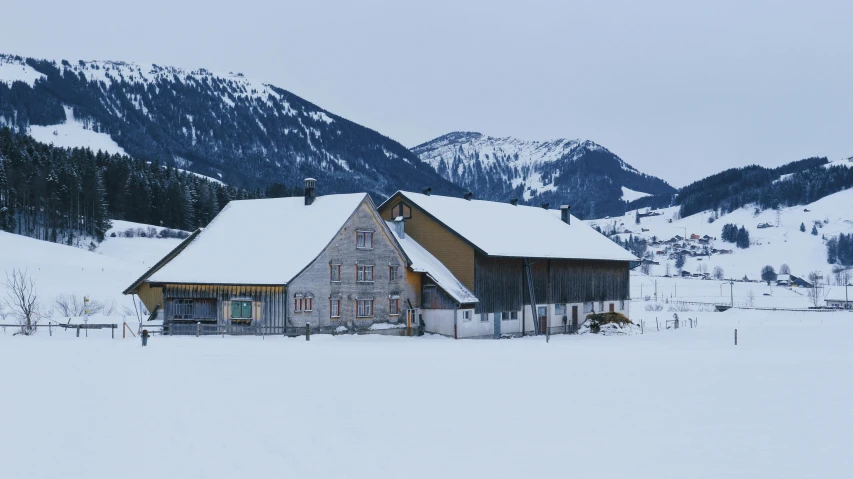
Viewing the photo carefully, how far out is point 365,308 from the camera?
48.6m

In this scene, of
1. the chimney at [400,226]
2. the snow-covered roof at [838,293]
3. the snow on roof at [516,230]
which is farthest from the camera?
the snow-covered roof at [838,293]

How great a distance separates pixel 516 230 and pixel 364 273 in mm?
15706

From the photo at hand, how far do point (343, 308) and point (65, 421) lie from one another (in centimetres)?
2724

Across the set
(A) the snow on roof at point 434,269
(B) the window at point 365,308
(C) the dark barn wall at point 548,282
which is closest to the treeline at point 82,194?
(A) the snow on roof at point 434,269

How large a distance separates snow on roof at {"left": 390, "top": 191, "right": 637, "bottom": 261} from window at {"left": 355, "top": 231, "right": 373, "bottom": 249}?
21.1 ft

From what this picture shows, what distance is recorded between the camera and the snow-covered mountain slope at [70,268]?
247ft

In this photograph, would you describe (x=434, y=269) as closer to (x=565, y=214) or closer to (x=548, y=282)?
(x=548, y=282)

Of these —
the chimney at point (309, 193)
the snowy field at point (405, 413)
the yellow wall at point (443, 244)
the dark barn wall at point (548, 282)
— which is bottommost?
the snowy field at point (405, 413)

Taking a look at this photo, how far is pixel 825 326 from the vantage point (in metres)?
75.6

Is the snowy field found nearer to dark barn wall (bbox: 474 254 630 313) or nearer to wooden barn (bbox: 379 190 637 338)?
wooden barn (bbox: 379 190 637 338)

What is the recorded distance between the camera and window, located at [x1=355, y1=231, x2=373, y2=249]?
4895cm

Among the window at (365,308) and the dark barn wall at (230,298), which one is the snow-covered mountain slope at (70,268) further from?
the window at (365,308)

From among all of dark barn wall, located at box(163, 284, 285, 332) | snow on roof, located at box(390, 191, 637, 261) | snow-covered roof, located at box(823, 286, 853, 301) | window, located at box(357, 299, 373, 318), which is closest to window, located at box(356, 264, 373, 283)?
window, located at box(357, 299, 373, 318)

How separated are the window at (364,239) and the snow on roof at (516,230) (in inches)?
253
